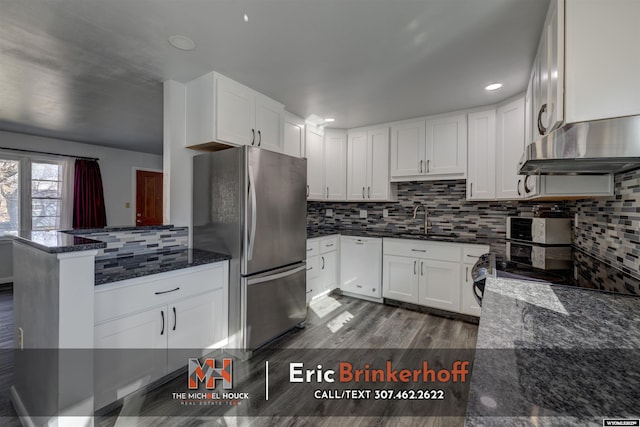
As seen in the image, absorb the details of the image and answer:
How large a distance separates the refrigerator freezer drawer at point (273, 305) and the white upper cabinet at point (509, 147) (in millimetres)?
2151

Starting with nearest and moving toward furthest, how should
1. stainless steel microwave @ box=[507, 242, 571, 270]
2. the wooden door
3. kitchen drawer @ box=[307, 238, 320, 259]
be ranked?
stainless steel microwave @ box=[507, 242, 571, 270] < kitchen drawer @ box=[307, 238, 320, 259] < the wooden door

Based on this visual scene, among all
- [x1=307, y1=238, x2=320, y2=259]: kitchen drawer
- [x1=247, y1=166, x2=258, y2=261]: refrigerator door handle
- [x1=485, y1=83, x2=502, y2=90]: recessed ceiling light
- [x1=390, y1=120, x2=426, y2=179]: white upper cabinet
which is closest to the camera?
[x1=247, y1=166, x2=258, y2=261]: refrigerator door handle

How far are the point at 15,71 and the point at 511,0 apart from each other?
3588 mm

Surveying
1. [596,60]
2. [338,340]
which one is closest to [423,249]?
[338,340]

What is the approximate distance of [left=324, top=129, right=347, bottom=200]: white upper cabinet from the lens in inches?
152

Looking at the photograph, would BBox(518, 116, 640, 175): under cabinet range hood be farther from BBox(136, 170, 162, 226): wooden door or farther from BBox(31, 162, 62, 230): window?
BBox(136, 170, 162, 226): wooden door

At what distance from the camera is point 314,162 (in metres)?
3.65

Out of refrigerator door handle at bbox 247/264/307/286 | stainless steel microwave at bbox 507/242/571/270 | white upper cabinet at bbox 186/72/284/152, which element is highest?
white upper cabinet at bbox 186/72/284/152

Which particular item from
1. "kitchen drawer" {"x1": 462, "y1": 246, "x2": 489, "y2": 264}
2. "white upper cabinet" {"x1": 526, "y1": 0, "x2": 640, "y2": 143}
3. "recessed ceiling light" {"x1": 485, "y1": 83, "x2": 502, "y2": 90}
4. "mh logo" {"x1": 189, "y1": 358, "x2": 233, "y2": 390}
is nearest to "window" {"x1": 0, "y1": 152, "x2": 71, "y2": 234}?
"mh logo" {"x1": 189, "y1": 358, "x2": 233, "y2": 390}

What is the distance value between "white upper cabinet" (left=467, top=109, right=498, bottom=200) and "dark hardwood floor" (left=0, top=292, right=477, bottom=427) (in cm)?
141

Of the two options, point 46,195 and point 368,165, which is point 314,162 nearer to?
point 368,165

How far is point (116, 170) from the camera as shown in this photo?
539 cm

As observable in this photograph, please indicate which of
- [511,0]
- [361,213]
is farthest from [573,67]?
[361,213]

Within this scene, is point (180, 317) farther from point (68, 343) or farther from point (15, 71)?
point (15, 71)
